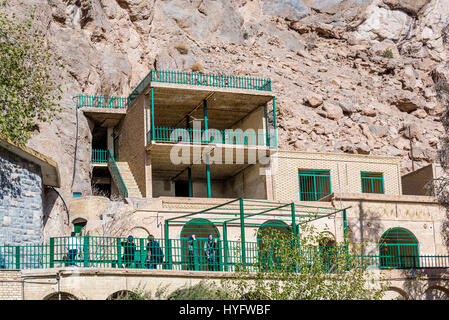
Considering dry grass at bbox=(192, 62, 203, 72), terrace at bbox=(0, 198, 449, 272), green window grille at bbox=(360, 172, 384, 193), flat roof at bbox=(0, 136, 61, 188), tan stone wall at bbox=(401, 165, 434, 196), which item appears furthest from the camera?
dry grass at bbox=(192, 62, 203, 72)

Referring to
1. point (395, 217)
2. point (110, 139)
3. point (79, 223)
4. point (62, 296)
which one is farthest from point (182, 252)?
point (110, 139)

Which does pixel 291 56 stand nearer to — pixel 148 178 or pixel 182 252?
pixel 148 178

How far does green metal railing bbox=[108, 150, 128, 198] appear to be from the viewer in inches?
1377

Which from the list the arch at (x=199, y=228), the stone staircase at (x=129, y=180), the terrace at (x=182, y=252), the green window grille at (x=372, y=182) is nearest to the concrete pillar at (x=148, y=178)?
the stone staircase at (x=129, y=180)

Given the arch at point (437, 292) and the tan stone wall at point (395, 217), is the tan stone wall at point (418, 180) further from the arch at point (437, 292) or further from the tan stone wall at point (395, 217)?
the arch at point (437, 292)

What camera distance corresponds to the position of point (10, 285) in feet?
70.9

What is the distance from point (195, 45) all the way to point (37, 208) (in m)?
27.0

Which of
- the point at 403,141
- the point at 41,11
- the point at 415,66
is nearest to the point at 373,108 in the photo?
the point at 403,141

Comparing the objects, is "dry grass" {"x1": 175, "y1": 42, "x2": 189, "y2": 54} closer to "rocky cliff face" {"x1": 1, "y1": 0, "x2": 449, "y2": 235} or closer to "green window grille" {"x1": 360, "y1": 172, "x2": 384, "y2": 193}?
"rocky cliff face" {"x1": 1, "y1": 0, "x2": 449, "y2": 235}

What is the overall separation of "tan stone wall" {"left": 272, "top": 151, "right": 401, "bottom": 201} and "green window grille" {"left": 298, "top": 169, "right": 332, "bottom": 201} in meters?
0.23

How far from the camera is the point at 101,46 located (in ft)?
140

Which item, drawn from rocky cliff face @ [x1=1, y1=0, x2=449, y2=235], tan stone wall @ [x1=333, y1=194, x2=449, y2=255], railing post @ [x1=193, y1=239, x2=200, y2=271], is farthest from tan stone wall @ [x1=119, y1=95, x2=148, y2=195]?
railing post @ [x1=193, y1=239, x2=200, y2=271]

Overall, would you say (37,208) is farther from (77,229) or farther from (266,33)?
(266,33)

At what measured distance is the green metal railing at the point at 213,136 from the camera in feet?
121
